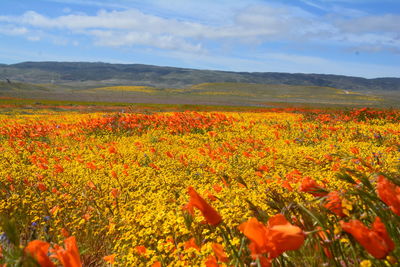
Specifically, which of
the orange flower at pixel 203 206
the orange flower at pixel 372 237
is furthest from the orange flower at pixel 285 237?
the orange flower at pixel 203 206

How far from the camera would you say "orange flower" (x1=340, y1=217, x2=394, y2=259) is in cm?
106

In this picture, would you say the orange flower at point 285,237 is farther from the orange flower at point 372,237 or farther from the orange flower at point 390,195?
the orange flower at point 390,195

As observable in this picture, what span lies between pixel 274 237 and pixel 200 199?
13.1 inches

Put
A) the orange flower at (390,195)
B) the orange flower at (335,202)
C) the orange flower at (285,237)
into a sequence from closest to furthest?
the orange flower at (285,237)
the orange flower at (390,195)
the orange flower at (335,202)

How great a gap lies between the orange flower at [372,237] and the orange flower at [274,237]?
0.52ft

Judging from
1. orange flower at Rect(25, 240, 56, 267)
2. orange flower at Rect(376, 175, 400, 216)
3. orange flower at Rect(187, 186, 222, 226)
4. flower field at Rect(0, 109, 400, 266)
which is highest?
orange flower at Rect(376, 175, 400, 216)

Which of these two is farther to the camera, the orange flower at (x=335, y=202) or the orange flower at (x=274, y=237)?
the orange flower at (x=335, y=202)

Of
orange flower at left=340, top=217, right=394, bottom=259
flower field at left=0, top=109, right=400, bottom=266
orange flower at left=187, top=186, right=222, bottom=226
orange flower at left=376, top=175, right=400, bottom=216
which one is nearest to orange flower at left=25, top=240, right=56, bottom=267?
flower field at left=0, top=109, right=400, bottom=266

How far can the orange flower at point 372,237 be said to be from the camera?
1.06 m

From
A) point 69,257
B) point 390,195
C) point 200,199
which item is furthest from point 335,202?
point 69,257

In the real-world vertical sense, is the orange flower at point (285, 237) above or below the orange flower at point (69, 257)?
above

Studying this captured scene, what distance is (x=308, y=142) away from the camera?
9.35 metres

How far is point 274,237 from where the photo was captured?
1.04m

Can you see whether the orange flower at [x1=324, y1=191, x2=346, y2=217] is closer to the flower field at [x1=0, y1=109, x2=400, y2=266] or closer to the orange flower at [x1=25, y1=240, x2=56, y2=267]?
the flower field at [x1=0, y1=109, x2=400, y2=266]
